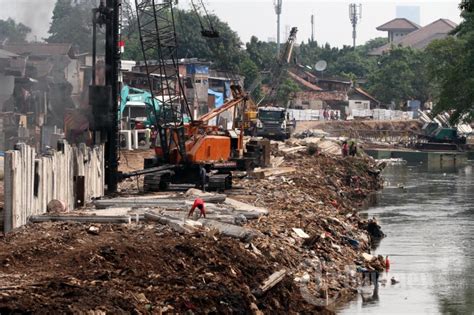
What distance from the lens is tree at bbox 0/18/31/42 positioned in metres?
57.4

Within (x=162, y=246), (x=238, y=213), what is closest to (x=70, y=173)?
(x=238, y=213)

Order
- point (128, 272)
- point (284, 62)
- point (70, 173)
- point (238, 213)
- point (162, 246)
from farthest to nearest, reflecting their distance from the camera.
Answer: point (284, 62) → point (70, 173) → point (238, 213) → point (162, 246) → point (128, 272)

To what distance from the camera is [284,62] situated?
11212cm

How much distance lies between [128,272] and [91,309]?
3.42 m

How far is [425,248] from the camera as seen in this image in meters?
37.1

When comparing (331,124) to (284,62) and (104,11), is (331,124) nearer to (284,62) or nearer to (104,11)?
(284,62)

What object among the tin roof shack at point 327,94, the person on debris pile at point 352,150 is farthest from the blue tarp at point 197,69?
the tin roof shack at point 327,94

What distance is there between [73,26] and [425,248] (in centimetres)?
3721

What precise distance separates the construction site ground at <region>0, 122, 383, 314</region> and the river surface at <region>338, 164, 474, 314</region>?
39.2 inches

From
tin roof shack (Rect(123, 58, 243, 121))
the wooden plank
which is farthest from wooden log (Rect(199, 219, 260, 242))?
tin roof shack (Rect(123, 58, 243, 121))

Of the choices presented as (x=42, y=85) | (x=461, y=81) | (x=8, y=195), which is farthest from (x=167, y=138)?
(x=461, y=81)

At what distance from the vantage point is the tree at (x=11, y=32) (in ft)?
188

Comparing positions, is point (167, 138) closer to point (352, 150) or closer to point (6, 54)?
point (6, 54)

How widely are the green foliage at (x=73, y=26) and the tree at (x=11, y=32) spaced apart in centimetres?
712
